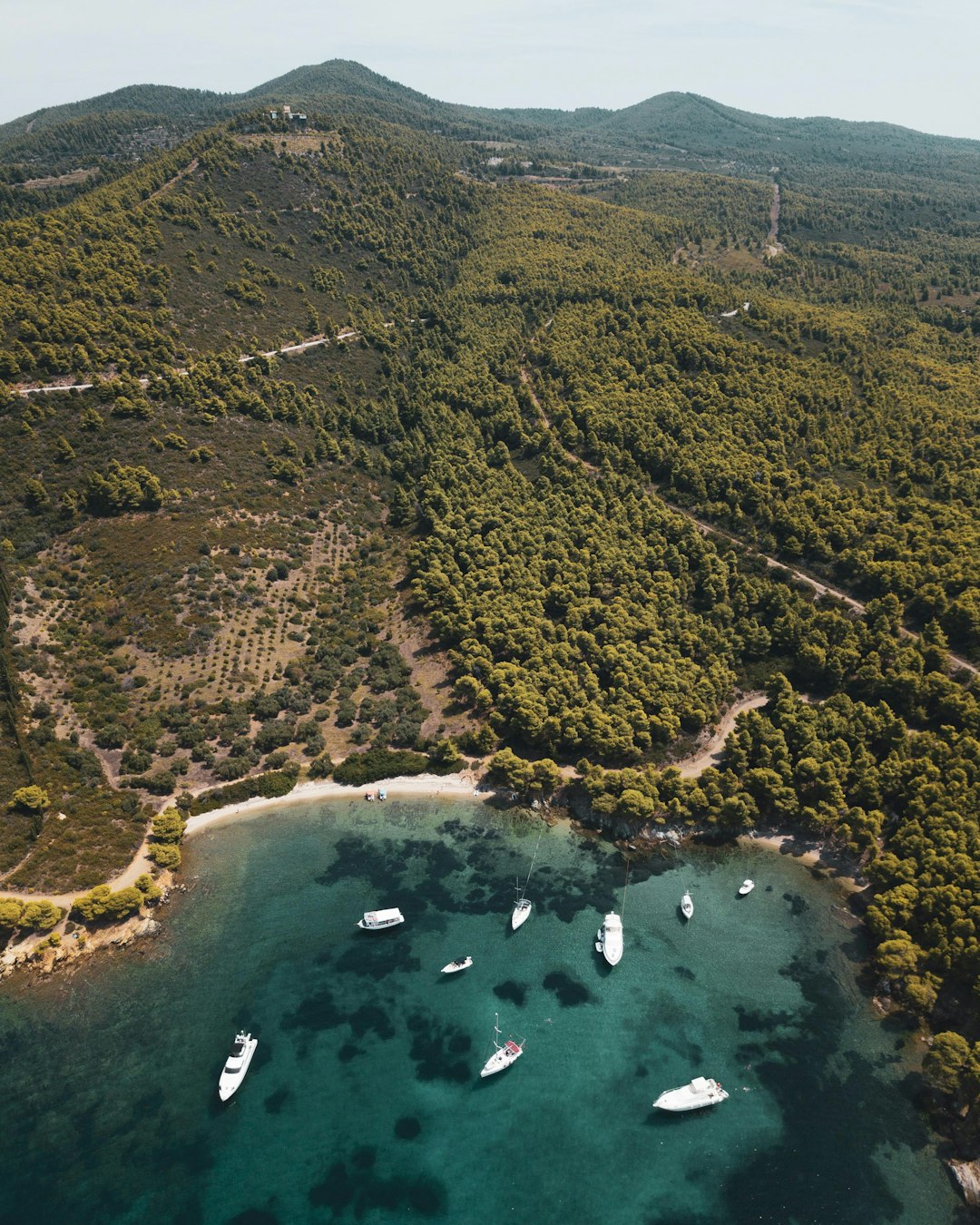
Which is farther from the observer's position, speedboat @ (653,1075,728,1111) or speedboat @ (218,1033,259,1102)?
speedboat @ (218,1033,259,1102)

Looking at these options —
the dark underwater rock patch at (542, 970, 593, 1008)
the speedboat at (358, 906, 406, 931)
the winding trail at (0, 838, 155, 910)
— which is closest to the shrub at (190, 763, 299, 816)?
the winding trail at (0, 838, 155, 910)

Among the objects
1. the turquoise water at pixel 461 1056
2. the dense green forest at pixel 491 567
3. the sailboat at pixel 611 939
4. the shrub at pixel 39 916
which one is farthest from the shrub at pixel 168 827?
the sailboat at pixel 611 939

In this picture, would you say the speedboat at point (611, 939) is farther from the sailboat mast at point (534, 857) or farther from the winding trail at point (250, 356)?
the winding trail at point (250, 356)

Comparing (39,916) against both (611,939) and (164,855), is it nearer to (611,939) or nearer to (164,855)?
(164,855)

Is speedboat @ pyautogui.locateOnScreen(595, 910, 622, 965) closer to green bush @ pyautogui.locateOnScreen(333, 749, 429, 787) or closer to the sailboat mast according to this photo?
the sailboat mast

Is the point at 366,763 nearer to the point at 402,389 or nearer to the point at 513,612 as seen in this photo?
the point at 513,612

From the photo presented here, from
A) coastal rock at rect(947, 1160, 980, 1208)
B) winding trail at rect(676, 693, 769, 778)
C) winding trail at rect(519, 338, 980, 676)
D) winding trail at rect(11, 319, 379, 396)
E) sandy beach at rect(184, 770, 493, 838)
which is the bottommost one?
coastal rock at rect(947, 1160, 980, 1208)
